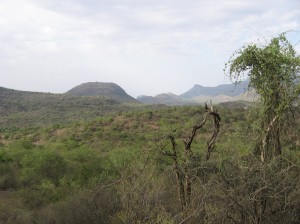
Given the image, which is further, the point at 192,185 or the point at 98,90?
the point at 98,90

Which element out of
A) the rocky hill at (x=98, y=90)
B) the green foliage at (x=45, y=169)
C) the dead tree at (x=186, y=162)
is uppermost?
the rocky hill at (x=98, y=90)

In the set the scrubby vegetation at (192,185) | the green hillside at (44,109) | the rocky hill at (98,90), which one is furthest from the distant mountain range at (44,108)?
the rocky hill at (98,90)

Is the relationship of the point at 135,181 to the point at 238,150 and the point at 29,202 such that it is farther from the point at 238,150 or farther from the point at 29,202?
the point at 29,202

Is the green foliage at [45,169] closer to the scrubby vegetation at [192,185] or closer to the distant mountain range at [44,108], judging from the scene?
the scrubby vegetation at [192,185]

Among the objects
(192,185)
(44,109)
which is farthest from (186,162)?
(44,109)

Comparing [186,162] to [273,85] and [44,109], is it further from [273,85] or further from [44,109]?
[44,109]

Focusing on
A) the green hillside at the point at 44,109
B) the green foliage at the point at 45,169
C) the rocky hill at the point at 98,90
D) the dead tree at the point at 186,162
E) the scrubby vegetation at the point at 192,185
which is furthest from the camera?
the rocky hill at the point at 98,90

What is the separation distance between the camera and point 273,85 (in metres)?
9.30

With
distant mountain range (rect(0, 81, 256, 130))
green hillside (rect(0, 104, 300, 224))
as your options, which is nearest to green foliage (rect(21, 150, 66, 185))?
green hillside (rect(0, 104, 300, 224))

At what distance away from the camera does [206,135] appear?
103 feet

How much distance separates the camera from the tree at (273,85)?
9109mm

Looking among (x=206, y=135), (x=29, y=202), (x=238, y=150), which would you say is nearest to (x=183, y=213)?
(x=238, y=150)

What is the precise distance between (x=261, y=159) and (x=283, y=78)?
2.04 m

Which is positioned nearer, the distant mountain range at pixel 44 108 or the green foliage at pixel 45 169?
the green foliage at pixel 45 169
